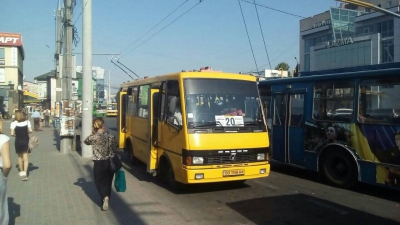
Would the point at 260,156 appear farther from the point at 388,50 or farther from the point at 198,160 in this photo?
the point at 388,50

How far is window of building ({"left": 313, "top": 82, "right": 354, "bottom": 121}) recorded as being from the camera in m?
9.16

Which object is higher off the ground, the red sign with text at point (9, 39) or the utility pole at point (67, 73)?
the red sign with text at point (9, 39)

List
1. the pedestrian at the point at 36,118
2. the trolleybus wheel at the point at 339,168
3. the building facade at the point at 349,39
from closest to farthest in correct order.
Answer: the trolleybus wheel at the point at 339,168
the pedestrian at the point at 36,118
the building facade at the point at 349,39

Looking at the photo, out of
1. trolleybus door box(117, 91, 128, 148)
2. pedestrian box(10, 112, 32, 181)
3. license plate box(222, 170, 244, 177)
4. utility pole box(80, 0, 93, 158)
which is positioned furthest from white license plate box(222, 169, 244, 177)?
utility pole box(80, 0, 93, 158)

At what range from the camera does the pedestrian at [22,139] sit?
10.5m

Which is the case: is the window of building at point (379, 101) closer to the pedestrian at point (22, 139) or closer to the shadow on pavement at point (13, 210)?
the shadow on pavement at point (13, 210)

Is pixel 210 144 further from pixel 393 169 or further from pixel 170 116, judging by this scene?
pixel 393 169

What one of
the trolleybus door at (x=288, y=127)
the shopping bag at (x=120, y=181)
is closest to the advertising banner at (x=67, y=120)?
the trolleybus door at (x=288, y=127)

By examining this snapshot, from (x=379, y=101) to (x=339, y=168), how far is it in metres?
1.88

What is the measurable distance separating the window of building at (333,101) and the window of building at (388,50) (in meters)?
42.0

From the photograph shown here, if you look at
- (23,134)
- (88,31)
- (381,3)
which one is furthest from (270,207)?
(381,3)

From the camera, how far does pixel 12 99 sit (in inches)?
2345

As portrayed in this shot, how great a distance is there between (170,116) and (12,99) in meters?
57.8

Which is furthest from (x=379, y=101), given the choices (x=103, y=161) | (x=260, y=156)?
(x=103, y=161)
